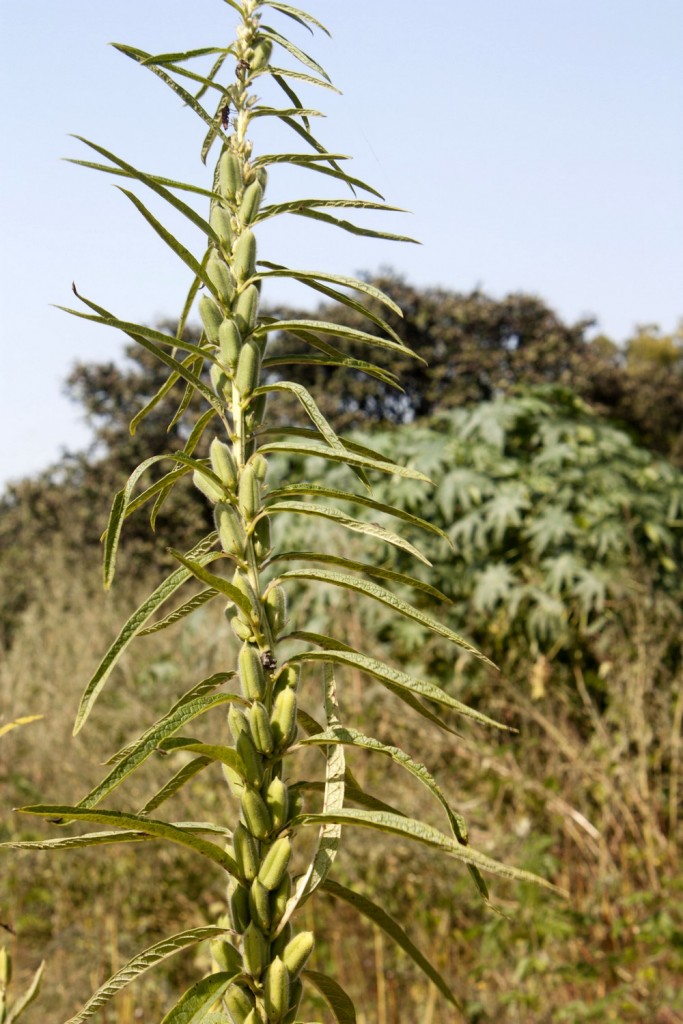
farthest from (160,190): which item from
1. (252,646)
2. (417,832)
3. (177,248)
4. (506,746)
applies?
(506,746)

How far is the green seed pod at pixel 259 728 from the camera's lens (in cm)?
50

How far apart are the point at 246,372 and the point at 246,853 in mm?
261

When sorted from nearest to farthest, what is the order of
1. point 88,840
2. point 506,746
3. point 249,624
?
point 88,840, point 249,624, point 506,746

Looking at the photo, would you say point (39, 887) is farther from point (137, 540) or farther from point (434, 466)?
point (137, 540)

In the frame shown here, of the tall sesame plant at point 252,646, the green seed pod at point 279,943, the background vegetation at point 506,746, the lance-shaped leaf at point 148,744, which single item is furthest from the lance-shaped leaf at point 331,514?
the background vegetation at point 506,746

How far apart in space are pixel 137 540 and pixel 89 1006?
9333mm

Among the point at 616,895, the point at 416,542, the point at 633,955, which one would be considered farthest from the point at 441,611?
the point at 633,955

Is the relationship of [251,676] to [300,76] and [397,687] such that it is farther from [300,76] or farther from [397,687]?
[300,76]

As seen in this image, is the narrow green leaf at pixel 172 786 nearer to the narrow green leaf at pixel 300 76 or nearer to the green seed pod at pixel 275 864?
the green seed pod at pixel 275 864

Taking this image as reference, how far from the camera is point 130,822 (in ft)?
1.42

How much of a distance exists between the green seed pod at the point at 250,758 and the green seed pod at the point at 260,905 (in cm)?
5

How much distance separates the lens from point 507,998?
2721mm

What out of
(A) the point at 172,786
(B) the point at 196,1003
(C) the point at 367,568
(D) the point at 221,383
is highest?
(D) the point at 221,383

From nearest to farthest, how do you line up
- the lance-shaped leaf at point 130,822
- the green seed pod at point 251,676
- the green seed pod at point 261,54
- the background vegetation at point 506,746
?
the lance-shaped leaf at point 130,822 < the green seed pod at point 251,676 < the green seed pod at point 261,54 < the background vegetation at point 506,746
